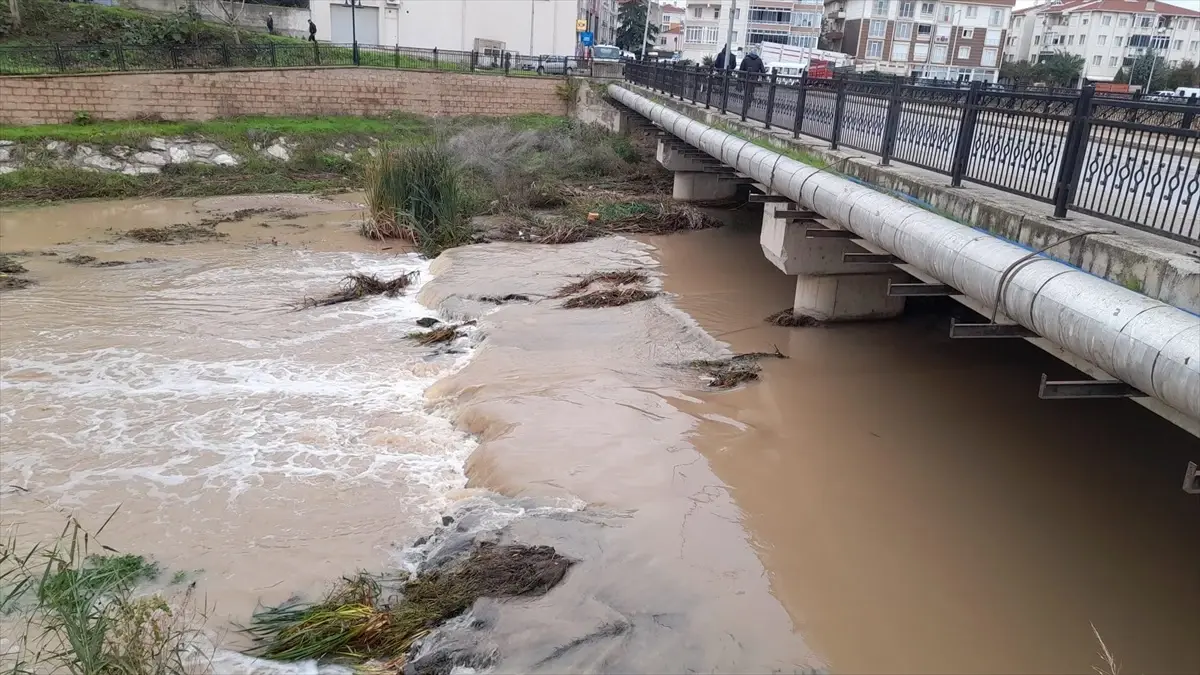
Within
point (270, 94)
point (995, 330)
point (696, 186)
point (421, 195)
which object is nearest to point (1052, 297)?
point (995, 330)

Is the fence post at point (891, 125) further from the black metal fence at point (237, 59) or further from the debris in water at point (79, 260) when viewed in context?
the black metal fence at point (237, 59)

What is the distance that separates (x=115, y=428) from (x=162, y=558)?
→ 2.67m

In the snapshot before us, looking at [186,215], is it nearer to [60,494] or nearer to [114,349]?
[114,349]

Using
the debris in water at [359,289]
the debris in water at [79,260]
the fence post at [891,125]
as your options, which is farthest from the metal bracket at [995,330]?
the debris in water at [79,260]

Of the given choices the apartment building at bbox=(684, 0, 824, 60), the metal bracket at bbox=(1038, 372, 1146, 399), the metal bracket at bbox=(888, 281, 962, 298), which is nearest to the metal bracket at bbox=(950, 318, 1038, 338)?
the metal bracket at bbox=(1038, 372, 1146, 399)

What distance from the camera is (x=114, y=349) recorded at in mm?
10047

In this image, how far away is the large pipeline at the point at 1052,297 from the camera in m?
3.61

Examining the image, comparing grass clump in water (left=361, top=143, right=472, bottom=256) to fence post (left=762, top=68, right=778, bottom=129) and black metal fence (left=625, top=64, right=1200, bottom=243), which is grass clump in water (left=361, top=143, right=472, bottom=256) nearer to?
black metal fence (left=625, top=64, right=1200, bottom=243)

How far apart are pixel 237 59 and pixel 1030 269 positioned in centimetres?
2712

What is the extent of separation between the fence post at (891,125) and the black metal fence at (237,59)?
23.5 meters

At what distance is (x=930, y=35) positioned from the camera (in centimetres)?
6303

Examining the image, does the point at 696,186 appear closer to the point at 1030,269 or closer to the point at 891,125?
the point at 891,125

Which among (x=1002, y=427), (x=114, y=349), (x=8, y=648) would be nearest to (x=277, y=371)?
(x=114, y=349)

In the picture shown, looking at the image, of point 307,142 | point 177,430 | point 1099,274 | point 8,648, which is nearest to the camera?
point 1099,274
